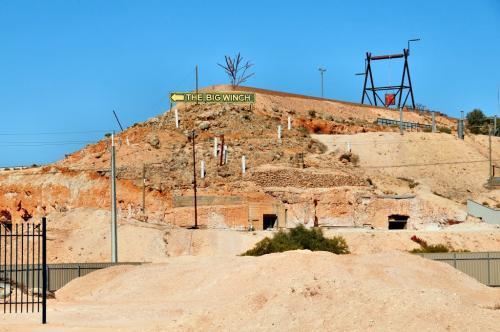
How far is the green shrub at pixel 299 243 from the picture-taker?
134 feet

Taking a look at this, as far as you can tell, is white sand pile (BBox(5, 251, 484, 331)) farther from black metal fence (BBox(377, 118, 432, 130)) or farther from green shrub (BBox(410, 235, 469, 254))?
black metal fence (BBox(377, 118, 432, 130))

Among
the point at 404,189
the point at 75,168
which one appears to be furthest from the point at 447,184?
the point at 75,168

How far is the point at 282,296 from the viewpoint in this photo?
1898cm

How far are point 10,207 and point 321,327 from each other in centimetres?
4354

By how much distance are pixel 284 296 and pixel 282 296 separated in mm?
44

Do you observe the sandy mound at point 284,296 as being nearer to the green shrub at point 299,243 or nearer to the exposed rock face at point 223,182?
the green shrub at point 299,243

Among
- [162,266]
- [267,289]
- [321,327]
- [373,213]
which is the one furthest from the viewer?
[373,213]

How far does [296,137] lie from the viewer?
67.2m

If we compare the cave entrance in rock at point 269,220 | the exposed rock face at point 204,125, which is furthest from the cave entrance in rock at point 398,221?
the exposed rock face at point 204,125

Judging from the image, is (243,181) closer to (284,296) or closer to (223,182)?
(223,182)

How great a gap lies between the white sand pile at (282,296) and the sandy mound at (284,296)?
26mm

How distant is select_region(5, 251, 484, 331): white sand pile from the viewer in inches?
683

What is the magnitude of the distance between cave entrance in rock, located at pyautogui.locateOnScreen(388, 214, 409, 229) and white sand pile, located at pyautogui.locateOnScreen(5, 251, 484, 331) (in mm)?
23733

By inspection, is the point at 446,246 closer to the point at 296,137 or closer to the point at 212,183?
the point at 212,183
